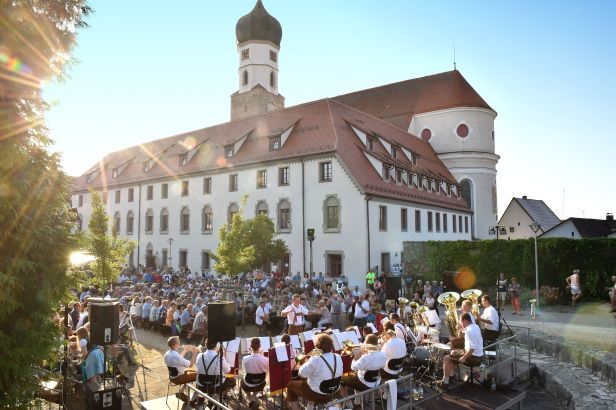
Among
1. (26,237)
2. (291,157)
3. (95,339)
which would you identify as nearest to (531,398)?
(95,339)

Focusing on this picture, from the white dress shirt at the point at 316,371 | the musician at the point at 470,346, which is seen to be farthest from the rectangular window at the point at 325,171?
Result: the white dress shirt at the point at 316,371

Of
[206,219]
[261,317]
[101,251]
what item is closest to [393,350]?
[261,317]

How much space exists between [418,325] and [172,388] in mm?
6901

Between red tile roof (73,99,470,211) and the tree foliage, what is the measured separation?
668cm

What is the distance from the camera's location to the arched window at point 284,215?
109 ft

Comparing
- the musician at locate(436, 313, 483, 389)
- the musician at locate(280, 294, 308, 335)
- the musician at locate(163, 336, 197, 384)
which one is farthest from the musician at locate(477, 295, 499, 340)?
the musician at locate(163, 336, 197, 384)

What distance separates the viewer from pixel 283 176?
112 feet

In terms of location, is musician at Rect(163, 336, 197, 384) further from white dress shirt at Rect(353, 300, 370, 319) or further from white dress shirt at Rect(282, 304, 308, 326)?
white dress shirt at Rect(353, 300, 370, 319)

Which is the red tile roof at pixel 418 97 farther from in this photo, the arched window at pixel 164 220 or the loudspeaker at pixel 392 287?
the loudspeaker at pixel 392 287

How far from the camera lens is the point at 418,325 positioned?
1311 centimetres

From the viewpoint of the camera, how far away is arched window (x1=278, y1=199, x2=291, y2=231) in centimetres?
3335

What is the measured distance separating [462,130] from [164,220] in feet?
105

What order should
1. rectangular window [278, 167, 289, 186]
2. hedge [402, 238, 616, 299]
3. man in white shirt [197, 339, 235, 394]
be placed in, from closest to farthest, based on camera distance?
man in white shirt [197, 339, 235, 394]
hedge [402, 238, 616, 299]
rectangular window [278, 167, 289, 186]

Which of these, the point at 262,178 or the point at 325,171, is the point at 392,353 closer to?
the point at 325,171
